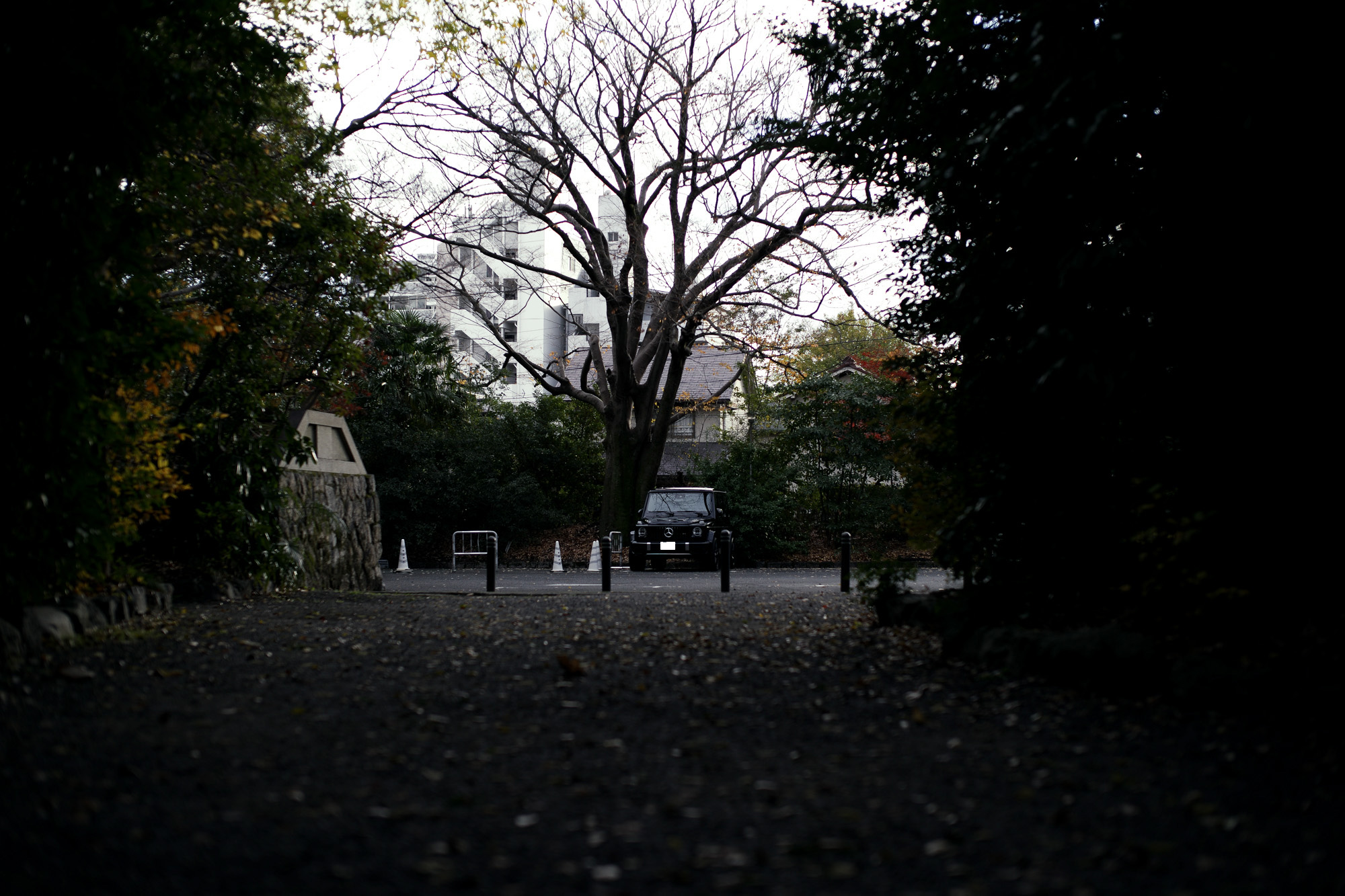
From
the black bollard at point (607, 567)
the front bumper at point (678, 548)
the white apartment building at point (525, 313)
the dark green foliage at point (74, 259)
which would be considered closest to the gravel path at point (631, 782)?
the dark green foliage at point (74, 259)

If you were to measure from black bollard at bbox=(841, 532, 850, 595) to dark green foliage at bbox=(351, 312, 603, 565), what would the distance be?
12923 millimetres

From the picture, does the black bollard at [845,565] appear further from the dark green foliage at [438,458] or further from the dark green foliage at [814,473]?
the dark green foliage at [438,458]

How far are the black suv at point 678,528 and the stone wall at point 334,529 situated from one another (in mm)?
6998

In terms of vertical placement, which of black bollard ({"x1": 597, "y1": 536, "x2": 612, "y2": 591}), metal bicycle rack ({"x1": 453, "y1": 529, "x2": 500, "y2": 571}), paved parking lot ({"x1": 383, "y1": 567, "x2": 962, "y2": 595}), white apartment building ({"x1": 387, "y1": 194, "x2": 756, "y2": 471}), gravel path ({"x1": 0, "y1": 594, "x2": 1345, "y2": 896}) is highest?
white apartment building ({"x1": 387, "y1": 194, "x2": 756, "y2": 471})

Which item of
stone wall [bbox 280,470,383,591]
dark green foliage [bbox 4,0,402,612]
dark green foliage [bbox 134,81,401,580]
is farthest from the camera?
stone wall [bbox 280,470,383,591]

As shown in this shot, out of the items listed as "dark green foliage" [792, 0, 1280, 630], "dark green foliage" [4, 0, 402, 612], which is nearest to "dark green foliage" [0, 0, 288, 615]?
"dark green foliage" [4, 0, 402, 612]

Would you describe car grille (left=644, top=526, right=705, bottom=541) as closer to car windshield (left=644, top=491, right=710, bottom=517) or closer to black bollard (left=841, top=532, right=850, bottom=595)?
car windshield (left=644, top=491, right=710, bottom=517)

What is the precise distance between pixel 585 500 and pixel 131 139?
2169cm

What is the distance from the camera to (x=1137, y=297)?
6.30 m

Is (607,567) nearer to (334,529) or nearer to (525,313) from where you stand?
(334,529)

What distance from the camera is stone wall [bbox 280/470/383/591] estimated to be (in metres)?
12.6

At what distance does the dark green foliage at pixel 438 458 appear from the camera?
25.6m

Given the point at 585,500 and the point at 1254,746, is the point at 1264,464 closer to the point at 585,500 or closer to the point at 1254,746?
the point at 1254,746

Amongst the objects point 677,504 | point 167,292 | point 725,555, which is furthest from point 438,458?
point 167,292
